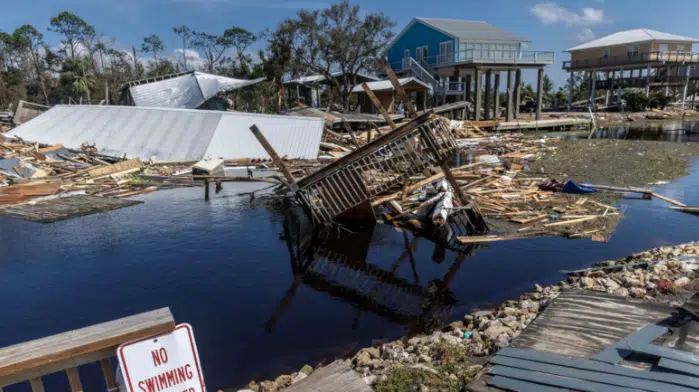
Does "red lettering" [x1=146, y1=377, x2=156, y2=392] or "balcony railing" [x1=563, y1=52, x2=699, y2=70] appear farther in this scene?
"balcony railing" [x1=563, y1=52, x2=699, y2=70]

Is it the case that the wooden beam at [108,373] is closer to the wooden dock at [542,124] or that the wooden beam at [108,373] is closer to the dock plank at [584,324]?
the dock plank at [584,324]

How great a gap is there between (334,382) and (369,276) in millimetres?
7564

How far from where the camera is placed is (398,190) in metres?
17.8

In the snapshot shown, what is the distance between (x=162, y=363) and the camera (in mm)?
2533

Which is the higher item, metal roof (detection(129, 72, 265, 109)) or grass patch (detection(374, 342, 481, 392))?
metal roof (detection(129, 72, 265, 109))

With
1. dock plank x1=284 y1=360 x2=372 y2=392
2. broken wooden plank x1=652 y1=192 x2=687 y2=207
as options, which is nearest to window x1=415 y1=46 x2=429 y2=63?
broken wooden plank x1=652 y1=192 x2=687 y2=207

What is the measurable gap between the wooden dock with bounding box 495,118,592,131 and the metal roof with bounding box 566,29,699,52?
17816 mm

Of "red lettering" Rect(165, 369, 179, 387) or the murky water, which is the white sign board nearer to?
"red lettering" Rect(165, 369, 179, 387)

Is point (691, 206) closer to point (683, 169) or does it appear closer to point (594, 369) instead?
point (683, 169)

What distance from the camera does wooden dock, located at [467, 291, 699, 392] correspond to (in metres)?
5.24

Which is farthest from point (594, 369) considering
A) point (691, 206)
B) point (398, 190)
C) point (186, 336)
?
point (691, 206)

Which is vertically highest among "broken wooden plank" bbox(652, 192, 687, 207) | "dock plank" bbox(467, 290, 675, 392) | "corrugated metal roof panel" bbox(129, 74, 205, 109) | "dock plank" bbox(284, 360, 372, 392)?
"corrugated metal roof panel" bbox(129, 74, 205, 109)

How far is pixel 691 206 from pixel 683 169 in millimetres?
9381

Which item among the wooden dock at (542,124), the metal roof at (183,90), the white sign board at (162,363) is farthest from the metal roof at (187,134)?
the white sign board at (162,363)
